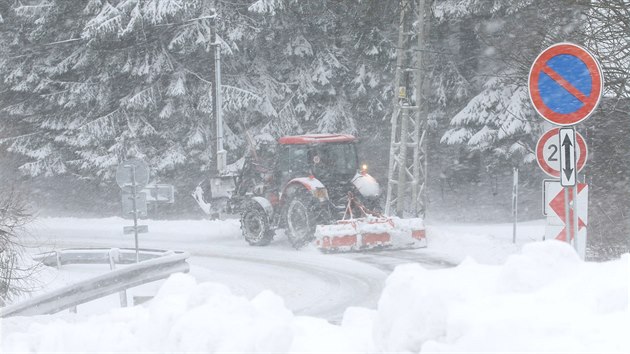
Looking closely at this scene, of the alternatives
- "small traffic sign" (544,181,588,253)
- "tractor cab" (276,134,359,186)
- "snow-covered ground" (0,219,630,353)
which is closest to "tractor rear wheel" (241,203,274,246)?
"tractor cab" (276,134,359,186)

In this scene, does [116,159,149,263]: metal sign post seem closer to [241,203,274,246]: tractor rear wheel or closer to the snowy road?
the snowy road

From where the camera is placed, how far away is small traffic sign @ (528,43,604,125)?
6641mm

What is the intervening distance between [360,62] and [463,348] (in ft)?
85.3

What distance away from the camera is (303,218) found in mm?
16500

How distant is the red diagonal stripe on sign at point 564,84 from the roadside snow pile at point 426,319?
167 centimetres

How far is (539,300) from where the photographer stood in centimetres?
472

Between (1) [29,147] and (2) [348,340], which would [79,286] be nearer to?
(2) [348,340]

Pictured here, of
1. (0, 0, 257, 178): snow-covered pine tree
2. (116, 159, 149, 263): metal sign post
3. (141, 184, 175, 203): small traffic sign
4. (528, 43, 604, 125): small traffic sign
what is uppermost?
(0, 0, 257, 178): snow-covered pine tree

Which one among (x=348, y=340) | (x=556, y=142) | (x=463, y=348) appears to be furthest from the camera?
(x=556, y=142)

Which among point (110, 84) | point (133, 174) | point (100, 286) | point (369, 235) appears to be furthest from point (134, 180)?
point (110, 84)

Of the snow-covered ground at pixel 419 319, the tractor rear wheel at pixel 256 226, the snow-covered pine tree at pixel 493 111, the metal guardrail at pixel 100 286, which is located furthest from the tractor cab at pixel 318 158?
the snow-covered ground at pixel 419 319

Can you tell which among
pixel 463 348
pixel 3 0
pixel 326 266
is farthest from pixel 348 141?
pixel 3 0

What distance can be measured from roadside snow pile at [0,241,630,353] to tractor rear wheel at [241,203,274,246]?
10.7 meters

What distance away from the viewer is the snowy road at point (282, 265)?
38.7 ft
